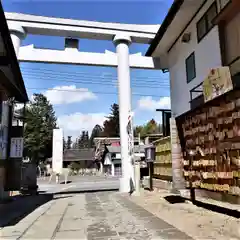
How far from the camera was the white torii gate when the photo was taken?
1912 centimetres

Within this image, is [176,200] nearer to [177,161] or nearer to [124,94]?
[177,161]

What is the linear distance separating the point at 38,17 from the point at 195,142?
501 inches

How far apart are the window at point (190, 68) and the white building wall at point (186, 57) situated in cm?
21

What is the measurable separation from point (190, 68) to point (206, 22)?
2.59 m

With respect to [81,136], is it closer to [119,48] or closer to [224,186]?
[119,48]

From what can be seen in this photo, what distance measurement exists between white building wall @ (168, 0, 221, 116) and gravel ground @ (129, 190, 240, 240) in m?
5.51

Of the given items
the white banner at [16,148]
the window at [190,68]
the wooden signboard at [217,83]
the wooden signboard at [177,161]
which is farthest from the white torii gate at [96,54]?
the wooden signboard at [217,83]

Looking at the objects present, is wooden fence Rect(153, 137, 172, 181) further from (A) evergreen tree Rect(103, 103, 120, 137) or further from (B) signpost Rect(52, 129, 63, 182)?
(A) evergreen tree Rect(103, 103, 120, 137)

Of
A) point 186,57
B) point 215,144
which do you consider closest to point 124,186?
point 186,57

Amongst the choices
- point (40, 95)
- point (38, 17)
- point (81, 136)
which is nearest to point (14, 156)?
point (38, 17)

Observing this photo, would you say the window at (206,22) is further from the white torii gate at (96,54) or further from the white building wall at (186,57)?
the white torii gate at (96,54)

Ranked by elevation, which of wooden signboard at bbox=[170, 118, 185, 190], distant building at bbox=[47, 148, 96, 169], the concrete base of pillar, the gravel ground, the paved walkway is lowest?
the paved walkway

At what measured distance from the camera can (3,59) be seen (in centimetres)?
1230

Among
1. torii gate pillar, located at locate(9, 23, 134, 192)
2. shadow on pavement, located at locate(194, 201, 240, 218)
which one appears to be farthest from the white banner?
shadow on pavement, located at locate(194, 201, 240, 218)
